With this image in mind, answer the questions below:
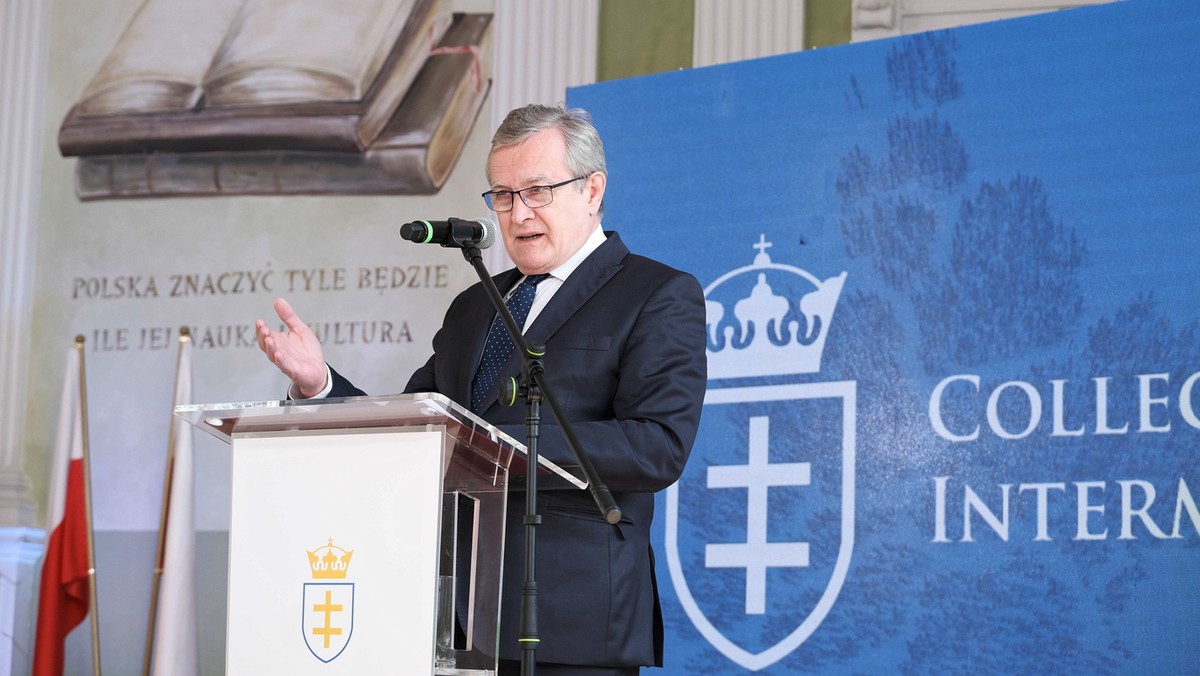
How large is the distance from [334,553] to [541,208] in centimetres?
81

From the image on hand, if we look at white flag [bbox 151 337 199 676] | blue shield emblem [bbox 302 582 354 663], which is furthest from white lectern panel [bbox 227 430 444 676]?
white flag [bbox 151 337 199 676]

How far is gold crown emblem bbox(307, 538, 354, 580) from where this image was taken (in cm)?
195

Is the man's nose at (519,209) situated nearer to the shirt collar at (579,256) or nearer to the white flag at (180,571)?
the shirt collar at (579,256)

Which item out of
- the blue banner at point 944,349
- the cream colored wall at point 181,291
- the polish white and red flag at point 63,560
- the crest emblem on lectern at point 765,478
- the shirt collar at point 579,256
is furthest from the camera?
the cream colored wall at point 181,291

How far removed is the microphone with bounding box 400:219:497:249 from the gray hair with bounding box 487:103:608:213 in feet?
0.88

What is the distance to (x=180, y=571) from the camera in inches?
209

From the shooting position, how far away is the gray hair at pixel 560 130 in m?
2.55

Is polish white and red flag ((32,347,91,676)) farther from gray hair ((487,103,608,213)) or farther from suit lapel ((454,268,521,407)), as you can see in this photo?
gray hair ((487,103,608,213))

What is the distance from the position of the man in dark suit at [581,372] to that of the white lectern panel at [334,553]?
28 centimetres

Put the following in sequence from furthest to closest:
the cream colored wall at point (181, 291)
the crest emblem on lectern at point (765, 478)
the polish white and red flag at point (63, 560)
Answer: the cream colored wall at point (181, 291)
the polish white and red flag at point (63, 560)
the crest emblem on lectern at point (765, 478)

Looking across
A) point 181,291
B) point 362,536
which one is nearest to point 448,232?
point 362,536

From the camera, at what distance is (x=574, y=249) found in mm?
2588

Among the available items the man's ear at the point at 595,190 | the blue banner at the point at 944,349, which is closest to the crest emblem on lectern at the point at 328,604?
the man's ear at the point at 595,190

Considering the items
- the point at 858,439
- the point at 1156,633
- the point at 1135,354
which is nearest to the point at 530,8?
the point at 858,439
